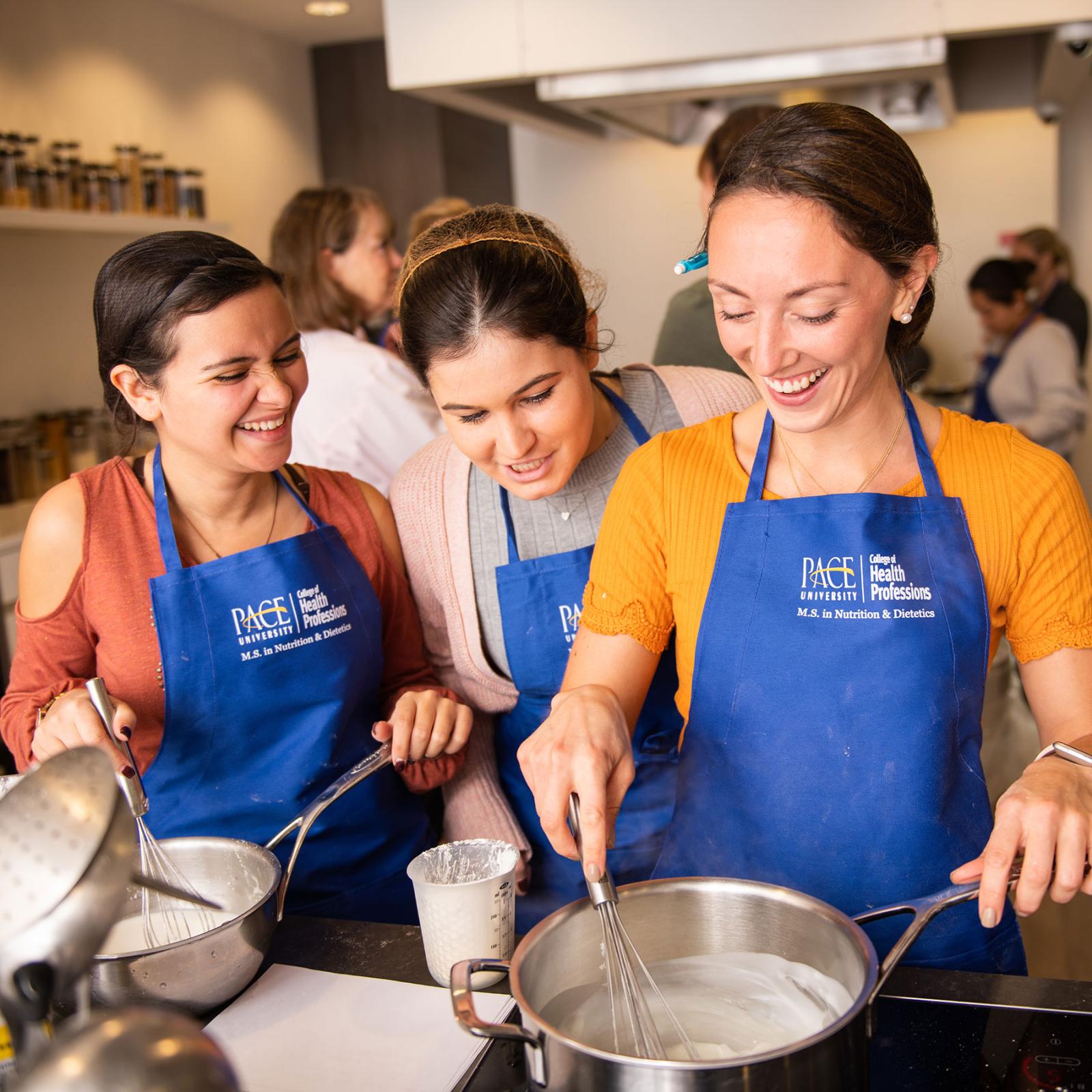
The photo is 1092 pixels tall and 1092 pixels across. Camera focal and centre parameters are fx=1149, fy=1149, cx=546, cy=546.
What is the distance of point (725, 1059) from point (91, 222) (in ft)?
11.1

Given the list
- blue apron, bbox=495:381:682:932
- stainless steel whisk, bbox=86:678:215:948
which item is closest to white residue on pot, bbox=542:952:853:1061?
stainless steel whisk, bbox=86:678:215:948

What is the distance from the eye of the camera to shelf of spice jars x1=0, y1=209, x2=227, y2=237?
3.15 m

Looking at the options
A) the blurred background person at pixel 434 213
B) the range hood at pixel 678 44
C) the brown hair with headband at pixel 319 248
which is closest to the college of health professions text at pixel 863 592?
the brown hair with headband at pixel 319 248

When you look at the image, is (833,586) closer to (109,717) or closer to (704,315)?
(109,717)

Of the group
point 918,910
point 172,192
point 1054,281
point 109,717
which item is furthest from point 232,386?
point 1054,281

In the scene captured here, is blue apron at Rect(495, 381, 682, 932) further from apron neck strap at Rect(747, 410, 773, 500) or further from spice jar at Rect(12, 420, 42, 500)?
spice jar at Rect(12, 420, 42, 500)

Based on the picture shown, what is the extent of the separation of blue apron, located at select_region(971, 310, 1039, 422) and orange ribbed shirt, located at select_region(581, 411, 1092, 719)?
3064 millimetres

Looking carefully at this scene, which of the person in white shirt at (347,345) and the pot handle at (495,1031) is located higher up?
the person in white shirt at (347,345)

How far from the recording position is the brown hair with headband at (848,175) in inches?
38.8

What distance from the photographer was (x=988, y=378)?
163 inches

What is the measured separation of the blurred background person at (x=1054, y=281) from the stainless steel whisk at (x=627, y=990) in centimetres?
381

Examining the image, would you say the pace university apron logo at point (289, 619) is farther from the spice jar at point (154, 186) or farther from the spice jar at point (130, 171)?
the spice jar at point (154, 186)

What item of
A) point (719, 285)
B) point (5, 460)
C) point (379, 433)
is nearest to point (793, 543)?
point (719, 285)

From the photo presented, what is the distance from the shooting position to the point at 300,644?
131cm
